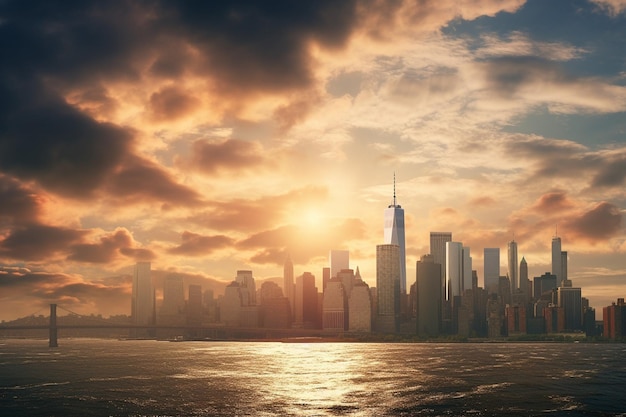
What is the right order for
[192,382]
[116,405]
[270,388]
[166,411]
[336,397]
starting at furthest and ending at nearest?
[192,382], [270,388], [336,397], [116,405], [166,411]

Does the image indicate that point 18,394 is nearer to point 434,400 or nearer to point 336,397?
point 336,397

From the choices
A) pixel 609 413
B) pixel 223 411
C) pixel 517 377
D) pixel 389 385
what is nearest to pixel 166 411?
pixel 223 411

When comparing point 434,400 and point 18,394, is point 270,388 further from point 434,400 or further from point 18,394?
point 18,394

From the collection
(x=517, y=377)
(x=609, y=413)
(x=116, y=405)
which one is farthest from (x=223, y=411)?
(x=517, y=377)

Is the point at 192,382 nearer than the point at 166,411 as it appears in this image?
No

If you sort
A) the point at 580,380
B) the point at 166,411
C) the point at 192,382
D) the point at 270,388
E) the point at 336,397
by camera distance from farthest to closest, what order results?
the point at 580,380 < the point at 192,382 < the point at 270,388 < the point at 336,397 < the point at 166,411

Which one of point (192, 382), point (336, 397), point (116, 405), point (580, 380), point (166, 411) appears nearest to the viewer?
point (166, 411)

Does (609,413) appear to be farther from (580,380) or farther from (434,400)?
(580,380)

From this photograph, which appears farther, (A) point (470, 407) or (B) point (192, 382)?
(B) point (192, 382)

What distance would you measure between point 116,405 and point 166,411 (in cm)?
1403

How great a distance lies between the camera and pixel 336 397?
14062 cm

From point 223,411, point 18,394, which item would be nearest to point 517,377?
point 223,411

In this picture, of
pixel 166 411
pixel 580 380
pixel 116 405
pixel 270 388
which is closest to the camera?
pixel 166 411

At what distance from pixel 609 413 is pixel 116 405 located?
9123 cm
